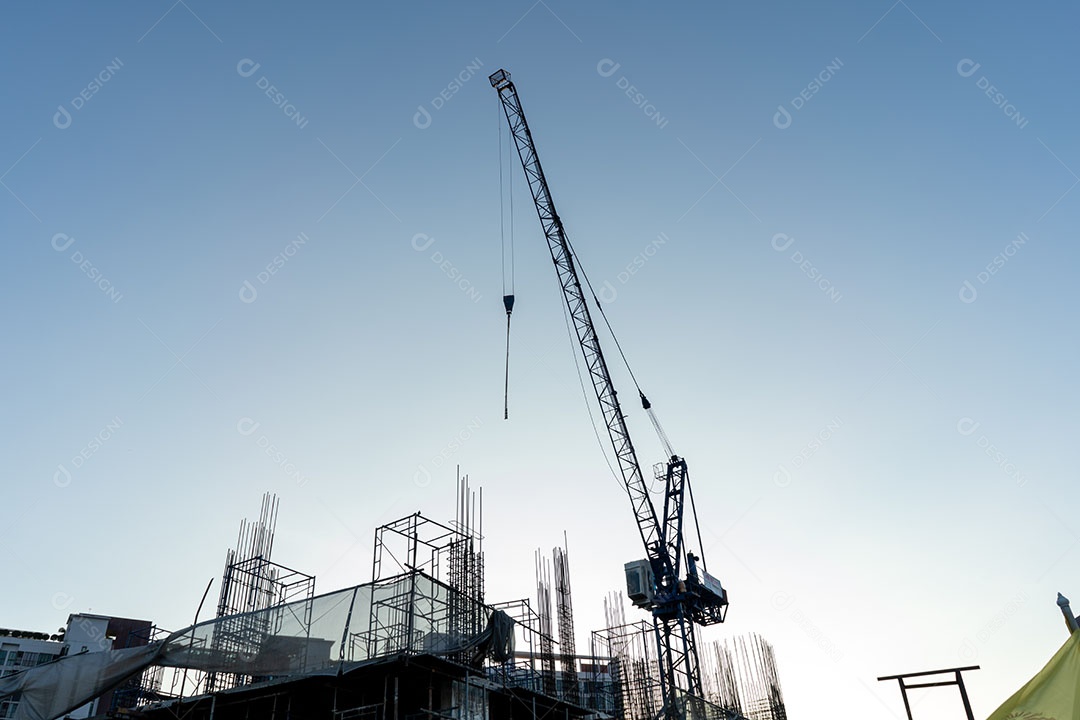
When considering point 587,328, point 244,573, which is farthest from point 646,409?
point 244,573

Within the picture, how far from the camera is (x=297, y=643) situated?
20.6 meters

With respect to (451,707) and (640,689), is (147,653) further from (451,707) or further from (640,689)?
(640,689)

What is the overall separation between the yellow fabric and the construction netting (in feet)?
46.2

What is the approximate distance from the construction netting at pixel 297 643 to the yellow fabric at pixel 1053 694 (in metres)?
14.1

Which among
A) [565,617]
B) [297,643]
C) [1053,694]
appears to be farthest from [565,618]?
[1053,694]

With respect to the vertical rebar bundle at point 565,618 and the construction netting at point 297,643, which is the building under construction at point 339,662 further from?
the vertical rebar bundle at point 565,618

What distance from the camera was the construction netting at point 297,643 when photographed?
20.1 metres

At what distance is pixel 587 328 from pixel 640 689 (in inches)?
788

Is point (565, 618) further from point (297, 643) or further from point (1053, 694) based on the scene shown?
point (1053, 694)

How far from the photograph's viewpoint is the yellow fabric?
7.69m

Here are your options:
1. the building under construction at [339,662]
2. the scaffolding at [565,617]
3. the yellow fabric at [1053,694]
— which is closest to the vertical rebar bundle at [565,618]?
the scaffolding at [565,617]

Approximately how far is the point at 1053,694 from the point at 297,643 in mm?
17698

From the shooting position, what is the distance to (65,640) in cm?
7444

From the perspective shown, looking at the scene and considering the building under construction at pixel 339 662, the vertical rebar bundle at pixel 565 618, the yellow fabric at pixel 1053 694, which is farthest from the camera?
the vertical rebar bundle at pixel 565 618
